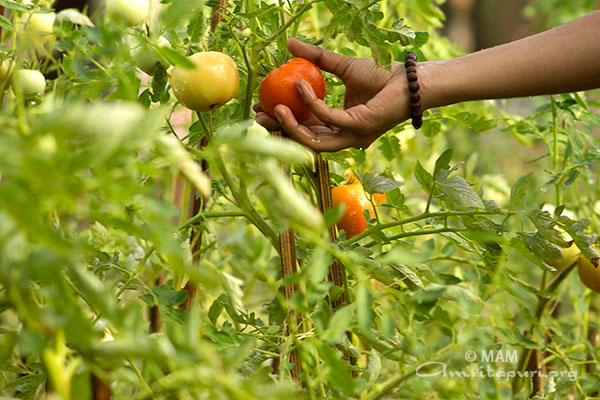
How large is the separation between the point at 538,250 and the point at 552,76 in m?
0.23

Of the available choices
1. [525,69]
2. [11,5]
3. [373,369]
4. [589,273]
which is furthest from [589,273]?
[11,5]

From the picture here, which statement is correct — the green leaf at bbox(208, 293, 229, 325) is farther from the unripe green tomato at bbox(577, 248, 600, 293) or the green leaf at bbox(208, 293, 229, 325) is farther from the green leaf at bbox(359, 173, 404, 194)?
the unripe green tomato at bbox(577, 248, 600, 293)

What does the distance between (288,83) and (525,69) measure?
0.91 ft

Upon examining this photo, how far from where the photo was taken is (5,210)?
8.6 inches

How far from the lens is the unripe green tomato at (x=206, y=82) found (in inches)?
20.2

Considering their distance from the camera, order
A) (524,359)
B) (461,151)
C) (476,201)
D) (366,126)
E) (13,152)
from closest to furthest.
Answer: (13,152) < (476,201) < (366,126) < (524,359) < (461,151)

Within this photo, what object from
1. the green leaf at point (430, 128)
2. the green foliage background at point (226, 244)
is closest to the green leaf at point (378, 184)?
the green foliage background at point (226, 244)

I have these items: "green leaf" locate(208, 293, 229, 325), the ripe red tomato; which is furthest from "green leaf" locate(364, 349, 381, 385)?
the ripe red tomato

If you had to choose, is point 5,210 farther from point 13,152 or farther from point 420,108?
point 420,108

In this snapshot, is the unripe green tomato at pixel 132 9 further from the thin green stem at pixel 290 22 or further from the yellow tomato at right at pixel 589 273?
the yellow tomato at right at pixel 589 273

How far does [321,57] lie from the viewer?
63 cm

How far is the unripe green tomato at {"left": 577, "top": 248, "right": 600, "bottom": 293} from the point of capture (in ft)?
2.40

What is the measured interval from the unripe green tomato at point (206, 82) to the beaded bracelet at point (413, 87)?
20 cm

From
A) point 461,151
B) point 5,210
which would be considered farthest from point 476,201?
point 461,151
